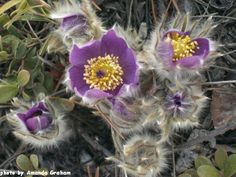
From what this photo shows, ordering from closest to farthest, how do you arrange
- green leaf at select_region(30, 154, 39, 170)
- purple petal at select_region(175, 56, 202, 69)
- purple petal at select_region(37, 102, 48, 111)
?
purple petal at select_region(175, 56, 202, 69) → purple petal at select_region(37, 102, 48, 111) → green leaf at select_region(30, 154, 39, 170)

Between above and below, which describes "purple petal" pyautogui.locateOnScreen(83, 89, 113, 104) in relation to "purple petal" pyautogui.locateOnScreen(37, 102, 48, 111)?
above

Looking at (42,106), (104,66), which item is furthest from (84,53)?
(42,106)

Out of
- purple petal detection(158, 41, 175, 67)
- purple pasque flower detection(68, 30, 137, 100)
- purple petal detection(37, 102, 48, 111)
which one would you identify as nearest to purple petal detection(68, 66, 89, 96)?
purple pasque flower detection(68, 30, 137, 100)

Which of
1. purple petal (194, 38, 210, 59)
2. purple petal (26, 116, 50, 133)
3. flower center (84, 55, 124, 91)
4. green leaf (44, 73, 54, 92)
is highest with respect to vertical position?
purple petal (194, 38, 210, 59)

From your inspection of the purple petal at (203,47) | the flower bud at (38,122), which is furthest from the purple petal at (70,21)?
the purple petal at (203,47)

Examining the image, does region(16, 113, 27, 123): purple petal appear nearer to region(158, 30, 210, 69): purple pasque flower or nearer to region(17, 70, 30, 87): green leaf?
region(17, 70, 30, 87): green leaf

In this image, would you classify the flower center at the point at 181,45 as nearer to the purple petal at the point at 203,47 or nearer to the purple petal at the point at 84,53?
the purple petal at the point at 203,47

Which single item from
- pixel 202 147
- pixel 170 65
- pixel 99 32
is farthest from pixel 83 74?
pixel 202 147
